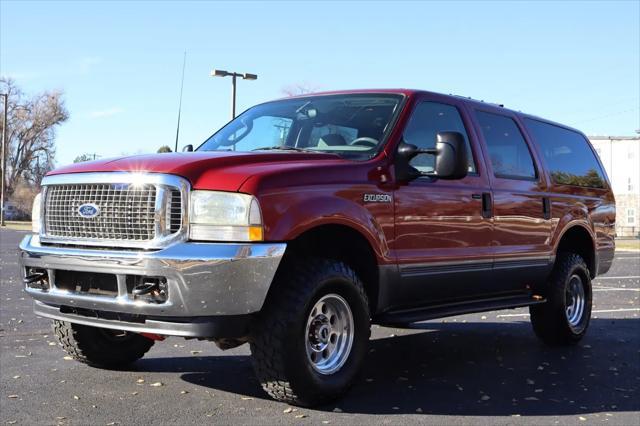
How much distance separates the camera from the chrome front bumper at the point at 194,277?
391cm

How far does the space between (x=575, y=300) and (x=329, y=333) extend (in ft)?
12.4

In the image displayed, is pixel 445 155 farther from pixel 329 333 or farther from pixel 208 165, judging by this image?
pixel 208 165

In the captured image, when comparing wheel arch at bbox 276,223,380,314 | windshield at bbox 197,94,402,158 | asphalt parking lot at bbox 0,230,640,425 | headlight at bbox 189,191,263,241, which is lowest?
asphalt parking lot at bbox 0,230,640,425

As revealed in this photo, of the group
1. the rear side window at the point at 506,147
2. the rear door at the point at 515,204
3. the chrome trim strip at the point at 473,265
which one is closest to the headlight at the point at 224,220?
the chrome trim strip at the point at 473,265

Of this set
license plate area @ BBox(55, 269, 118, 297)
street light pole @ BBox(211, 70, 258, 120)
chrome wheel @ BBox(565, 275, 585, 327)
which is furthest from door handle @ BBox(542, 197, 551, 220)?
street light pole @ BBox(211, 70, 258, 120)

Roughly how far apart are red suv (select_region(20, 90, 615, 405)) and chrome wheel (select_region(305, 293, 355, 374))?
12 mm

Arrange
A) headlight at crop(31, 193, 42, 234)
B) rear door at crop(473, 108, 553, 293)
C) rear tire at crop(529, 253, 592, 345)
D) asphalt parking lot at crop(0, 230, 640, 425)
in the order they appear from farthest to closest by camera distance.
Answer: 1. rear tire at crop(529, 253, 592, 345)
2. rear door at crop(473, 108, 553, 293)
3. headlight at crop(31, 193, 42, 234)
4. asphalt parking lot at crop(0, 230, 640, 425)

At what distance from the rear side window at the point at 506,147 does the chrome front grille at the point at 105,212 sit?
315 cm

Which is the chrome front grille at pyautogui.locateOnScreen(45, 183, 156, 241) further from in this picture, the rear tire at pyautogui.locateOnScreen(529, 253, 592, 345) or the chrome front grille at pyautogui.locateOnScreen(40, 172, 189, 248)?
the rear tire at pyautogui.locateOnScreen(529, 253, 592, 345)

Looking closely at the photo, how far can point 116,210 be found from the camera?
4238 millimetres

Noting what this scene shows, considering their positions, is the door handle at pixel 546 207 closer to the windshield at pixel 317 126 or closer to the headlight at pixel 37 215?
the windshield at pixel 317 126

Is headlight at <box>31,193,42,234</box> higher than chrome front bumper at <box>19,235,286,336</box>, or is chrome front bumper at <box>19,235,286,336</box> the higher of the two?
headlight at <box>31,193,42,234</box>

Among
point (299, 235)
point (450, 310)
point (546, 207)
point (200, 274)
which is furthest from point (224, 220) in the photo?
point (546, 207)

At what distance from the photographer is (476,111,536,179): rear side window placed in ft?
20.3
